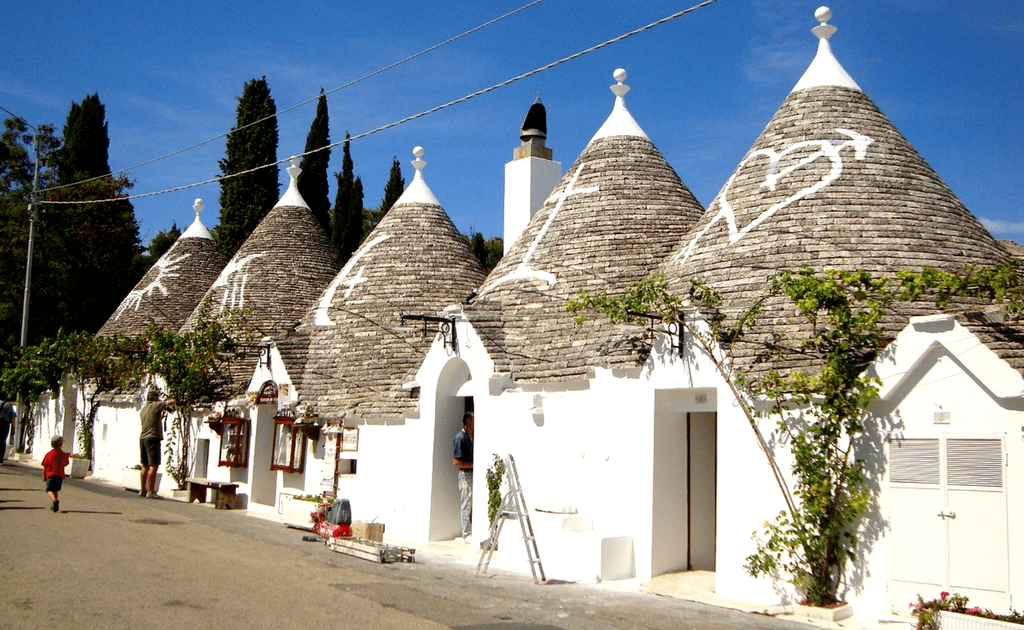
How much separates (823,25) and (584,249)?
4.90 m

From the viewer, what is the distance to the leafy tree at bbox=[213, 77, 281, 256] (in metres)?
39.2

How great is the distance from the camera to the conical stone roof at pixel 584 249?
13.1 meters

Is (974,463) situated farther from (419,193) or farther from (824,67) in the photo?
(419,193)

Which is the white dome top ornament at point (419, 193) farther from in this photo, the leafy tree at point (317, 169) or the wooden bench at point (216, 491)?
the leafy tree at point (317, 169)

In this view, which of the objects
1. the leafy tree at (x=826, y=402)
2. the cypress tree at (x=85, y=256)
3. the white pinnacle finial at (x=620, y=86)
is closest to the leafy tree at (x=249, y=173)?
the cypress tree at (x=85, y=256)

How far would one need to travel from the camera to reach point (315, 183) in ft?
132

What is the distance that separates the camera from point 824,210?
37.6 feet

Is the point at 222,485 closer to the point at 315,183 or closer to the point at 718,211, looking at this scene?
the point at 718,211

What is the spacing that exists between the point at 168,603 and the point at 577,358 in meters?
6.15

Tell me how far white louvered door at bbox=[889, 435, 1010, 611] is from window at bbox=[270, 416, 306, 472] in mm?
11675

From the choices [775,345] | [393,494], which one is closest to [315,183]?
[393,494]

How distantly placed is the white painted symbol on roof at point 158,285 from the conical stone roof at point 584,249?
16.4 meters

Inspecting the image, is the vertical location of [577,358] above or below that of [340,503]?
above

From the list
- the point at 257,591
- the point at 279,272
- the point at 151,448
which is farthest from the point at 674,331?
the point at 279,272
